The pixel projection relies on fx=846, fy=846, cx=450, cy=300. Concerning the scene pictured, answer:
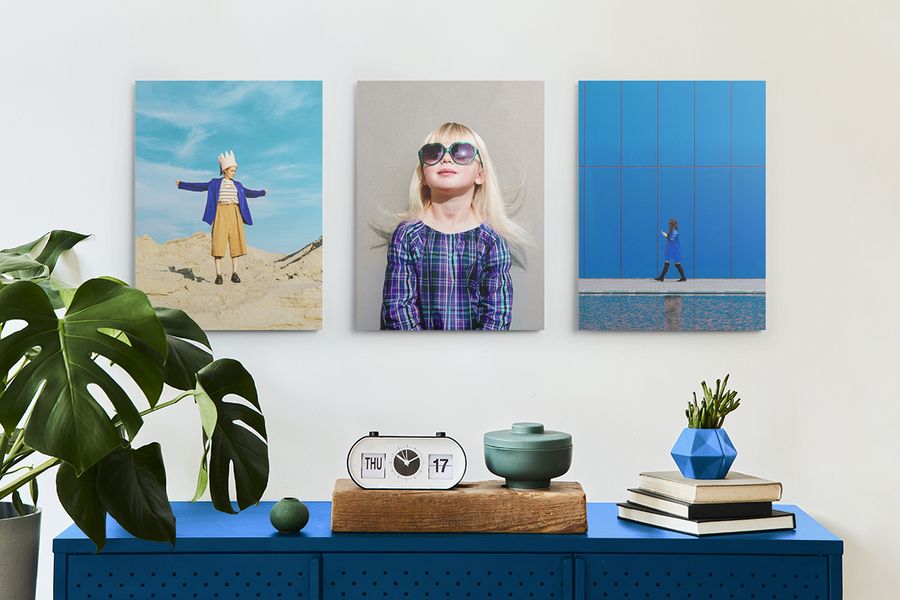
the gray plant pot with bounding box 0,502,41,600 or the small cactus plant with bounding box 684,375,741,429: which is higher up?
the small cactus plant with bounding box 684,375,741,429

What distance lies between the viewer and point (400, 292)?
2.18 m

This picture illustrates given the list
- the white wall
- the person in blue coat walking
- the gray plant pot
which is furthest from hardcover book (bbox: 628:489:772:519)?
the gray plant pot

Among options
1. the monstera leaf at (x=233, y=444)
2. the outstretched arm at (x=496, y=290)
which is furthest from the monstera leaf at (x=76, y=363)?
the outstretched arm at (x=496, y=290)

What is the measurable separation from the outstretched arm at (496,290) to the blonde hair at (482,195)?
0.14 feet

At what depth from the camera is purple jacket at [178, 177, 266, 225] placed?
2182mm

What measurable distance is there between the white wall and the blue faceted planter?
30 centimetres

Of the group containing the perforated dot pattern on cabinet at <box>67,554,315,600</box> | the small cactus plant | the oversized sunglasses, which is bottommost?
the perforated dot pattern on cabinet at <box>67,554,315,600</box>

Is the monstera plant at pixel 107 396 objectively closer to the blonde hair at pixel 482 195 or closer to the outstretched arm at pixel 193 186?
the outstretched arm at pixel 193 186

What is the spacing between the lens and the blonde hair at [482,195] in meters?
2.18

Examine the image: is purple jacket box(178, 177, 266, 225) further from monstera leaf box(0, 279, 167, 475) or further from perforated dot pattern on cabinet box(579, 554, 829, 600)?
perforated dot pattern on cabinet box(579, 554, 829, 600)

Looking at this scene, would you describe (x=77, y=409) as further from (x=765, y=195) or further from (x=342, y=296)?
(x=765, y=195)

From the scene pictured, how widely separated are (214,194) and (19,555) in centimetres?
95

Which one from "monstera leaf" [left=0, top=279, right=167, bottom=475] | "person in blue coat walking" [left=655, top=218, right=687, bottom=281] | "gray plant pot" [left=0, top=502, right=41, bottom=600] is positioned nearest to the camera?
"monstera leaf" [left=0, top=279, right=167, bottom=475]

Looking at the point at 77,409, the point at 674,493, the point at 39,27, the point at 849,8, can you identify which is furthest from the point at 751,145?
the point at 39,27
